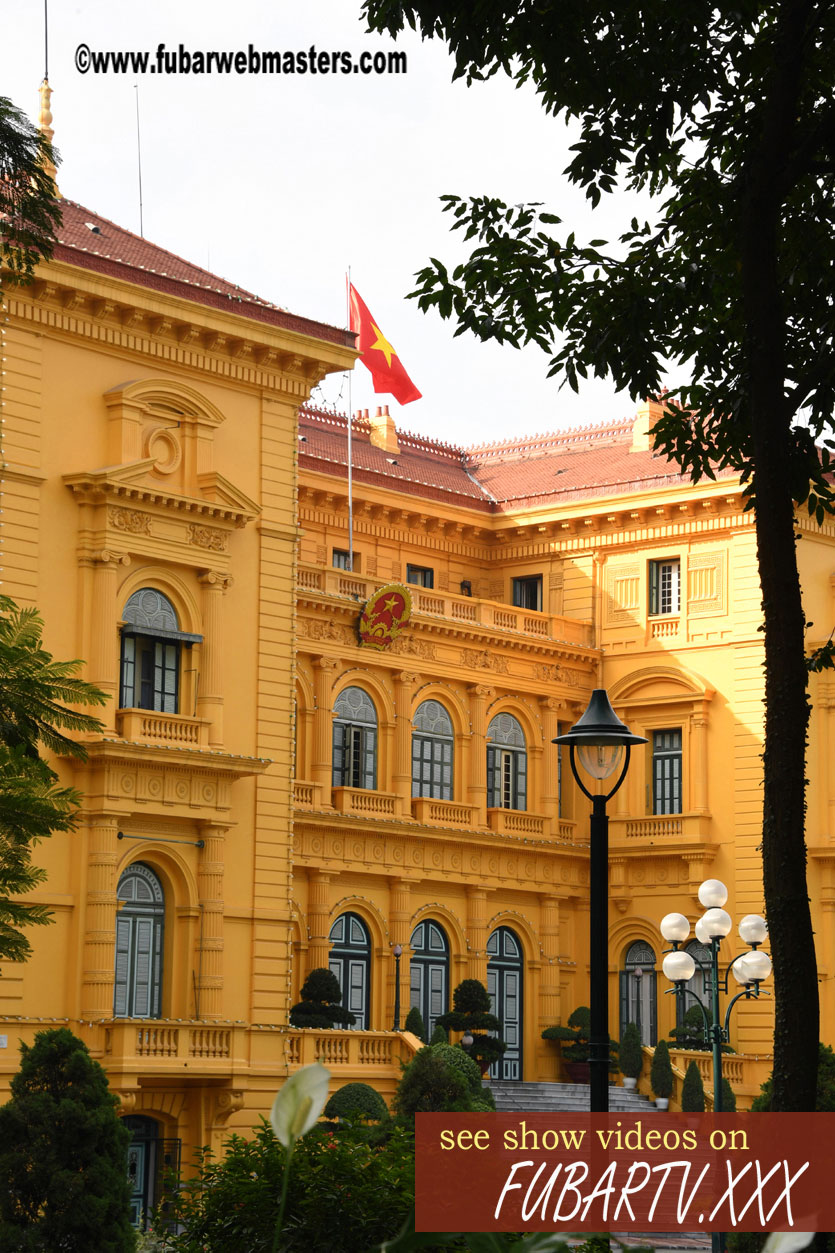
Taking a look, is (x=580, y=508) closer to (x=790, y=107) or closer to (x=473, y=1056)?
(x=473, y=1056)

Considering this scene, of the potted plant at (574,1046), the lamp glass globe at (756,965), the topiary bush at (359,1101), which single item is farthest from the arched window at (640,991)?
the lamp glass globe at (756,965)

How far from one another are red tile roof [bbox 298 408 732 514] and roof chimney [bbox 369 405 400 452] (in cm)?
21

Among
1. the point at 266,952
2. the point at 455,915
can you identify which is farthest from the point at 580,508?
the point at 266,952

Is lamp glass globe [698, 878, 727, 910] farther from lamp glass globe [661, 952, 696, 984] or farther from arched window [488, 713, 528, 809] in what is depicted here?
arched window [488, 713, 528, 809]

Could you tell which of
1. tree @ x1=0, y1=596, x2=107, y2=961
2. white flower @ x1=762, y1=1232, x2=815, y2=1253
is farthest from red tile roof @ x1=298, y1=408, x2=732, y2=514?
white flower @ x1=762, y1=1232, x2=815, y2=1253

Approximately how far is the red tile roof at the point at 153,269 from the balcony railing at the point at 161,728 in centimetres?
724

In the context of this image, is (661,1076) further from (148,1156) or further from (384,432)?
(384,432)

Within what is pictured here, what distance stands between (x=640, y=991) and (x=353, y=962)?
26.7 ft

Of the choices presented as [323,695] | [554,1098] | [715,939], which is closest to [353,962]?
[554,1098]

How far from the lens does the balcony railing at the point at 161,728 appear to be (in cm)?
3064

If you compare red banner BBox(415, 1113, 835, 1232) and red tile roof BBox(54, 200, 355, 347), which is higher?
red tile roof BBox(54, 200, 355, 347)

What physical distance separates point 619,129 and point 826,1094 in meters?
19.3

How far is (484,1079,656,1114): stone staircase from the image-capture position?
131 ft

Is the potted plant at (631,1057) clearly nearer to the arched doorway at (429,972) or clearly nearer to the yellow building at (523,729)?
the yellow building at (523,729)
